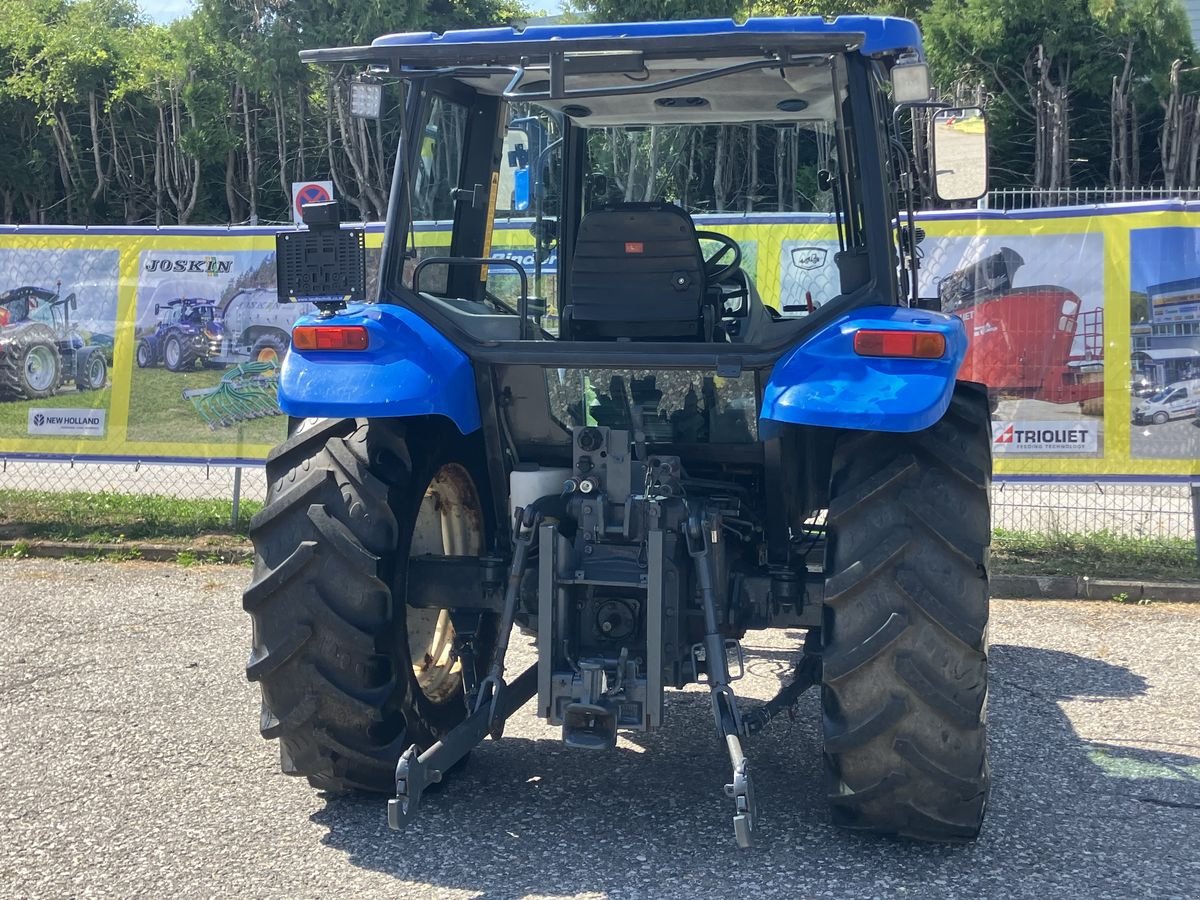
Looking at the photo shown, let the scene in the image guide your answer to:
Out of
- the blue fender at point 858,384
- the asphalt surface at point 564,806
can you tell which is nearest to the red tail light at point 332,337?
the blue fender at point 858,384

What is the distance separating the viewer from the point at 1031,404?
28.5ft

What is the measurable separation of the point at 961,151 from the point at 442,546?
2.43 metres

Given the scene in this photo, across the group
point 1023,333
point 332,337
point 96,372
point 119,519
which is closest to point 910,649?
point 332,337

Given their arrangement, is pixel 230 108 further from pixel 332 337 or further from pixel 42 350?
pixel 332 337

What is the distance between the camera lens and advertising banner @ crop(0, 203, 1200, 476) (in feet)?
27.6

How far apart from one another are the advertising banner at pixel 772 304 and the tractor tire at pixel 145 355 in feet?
0.03

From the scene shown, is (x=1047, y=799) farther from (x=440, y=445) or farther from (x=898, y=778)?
(x=440, y=445)

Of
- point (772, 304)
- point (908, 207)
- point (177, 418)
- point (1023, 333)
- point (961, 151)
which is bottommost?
point (177, 418)

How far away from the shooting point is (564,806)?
4.76 metres

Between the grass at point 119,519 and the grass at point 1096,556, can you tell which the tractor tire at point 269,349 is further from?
the grass at point 1096,556

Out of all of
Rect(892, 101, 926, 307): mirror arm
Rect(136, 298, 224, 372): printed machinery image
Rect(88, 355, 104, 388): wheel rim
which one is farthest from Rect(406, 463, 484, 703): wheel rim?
Rect(88, 355, 104, 388): wheel rim

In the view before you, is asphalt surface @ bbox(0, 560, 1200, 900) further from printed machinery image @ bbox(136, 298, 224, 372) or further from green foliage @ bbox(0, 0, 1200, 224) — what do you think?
green foliage @ bbox(0, 0, 1200, 224)

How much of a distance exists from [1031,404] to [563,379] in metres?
4.85

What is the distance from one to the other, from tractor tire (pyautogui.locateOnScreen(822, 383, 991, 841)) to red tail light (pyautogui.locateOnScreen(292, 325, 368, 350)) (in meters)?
1.66
